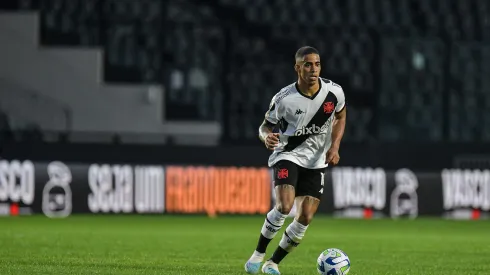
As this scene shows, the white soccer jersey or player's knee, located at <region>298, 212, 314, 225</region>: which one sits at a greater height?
the white soccer jersey

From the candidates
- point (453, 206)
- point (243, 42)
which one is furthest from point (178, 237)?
point (243, 42)

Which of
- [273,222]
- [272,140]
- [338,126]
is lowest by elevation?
[273,222]

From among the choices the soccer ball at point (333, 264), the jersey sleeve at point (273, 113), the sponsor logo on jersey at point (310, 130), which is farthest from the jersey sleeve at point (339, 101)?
the soccer ball at point (333, 264)

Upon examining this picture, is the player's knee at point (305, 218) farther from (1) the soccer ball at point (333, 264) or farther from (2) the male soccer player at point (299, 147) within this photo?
(1) the soccer ball at point (333, 264)

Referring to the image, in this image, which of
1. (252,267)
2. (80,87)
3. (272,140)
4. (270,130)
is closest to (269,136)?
(272,140)

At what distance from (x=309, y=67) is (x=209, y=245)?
4692 millimetres

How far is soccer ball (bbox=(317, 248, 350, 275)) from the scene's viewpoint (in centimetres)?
909

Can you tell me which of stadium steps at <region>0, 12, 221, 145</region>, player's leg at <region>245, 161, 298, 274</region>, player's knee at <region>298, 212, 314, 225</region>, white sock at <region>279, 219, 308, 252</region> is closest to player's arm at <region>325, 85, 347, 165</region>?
player's leg at <region>245, 161, 298, 274</region>

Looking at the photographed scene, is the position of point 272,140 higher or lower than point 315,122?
lower

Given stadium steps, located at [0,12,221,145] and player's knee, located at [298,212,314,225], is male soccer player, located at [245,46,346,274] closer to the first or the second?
player's knee, located at [298,212,314,225]

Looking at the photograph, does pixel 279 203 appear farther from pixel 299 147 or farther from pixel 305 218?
pixel 299 147

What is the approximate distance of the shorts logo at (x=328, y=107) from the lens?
383 inches

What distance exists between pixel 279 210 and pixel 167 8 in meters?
15.9

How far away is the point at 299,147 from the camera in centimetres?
975
